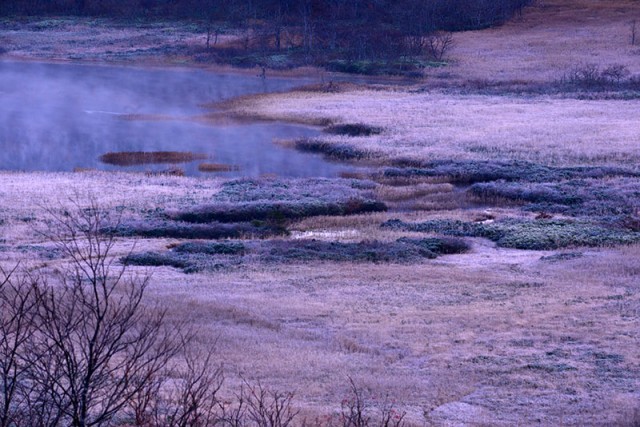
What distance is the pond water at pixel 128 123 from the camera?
1407 inches

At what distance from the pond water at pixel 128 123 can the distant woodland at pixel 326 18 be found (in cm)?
1056

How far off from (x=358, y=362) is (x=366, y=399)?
75.2 inches

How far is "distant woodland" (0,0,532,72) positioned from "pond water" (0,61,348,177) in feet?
34.6

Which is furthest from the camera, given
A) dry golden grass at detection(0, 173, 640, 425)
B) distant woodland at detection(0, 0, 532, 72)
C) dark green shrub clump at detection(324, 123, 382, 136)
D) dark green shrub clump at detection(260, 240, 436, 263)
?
distant woodland at detection(0, 0, 532, 72)

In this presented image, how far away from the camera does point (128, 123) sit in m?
43.3

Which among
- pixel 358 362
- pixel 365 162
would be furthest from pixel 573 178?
pixel 358 362

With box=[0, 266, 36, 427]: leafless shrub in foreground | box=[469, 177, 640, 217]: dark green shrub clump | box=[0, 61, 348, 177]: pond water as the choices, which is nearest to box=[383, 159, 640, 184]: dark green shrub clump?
box=[469, 177, 640, 217]: dark green shrub clump

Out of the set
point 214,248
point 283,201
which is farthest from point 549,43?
point 214,248

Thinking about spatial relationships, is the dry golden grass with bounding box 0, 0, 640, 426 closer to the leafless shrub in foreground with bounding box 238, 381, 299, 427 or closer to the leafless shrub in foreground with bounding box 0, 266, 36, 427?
the leafless shrub in foreground with bounding box 238, 381, 299, 427

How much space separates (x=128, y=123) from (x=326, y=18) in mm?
38007

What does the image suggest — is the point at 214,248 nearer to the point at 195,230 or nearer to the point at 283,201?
the point at 195,230

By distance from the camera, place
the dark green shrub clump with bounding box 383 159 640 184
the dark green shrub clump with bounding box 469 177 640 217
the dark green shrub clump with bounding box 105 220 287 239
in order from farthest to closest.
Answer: the dark green shrub clump with bounding box 383 159 640 184 < the dark green shrub clump with bounding box 469 177 640 217 < the dark green shrub clump with bounding box 105 220 287 239

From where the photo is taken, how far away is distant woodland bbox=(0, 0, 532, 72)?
6619 centimetres

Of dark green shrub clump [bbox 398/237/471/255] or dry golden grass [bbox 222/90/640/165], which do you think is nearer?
dark green shrub clump [bbox 398/237/471/255]
